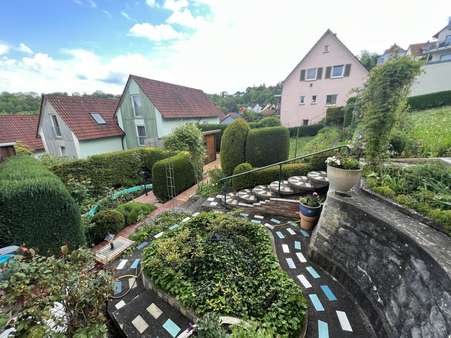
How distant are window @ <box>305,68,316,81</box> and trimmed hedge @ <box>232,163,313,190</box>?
41.6 ft

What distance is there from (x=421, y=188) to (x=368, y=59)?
27149 millimetres

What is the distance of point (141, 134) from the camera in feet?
40.7

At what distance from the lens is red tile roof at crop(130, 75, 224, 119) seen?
11.8 metres

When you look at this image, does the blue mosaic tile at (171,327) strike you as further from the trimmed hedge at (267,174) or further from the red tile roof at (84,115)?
the red tile roof at (84,115)

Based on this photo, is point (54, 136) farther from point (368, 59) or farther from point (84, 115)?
point (368, 59)

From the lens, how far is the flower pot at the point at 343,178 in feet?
9.00

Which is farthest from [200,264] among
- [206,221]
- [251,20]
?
[251,20]

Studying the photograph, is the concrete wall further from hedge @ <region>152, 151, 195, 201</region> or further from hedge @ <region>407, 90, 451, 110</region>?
hedge @ <region>152, 151, 195, 201</region>

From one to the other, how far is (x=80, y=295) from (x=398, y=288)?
3246 millimetres

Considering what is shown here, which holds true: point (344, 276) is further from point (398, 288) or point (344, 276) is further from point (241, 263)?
point (241, 263)

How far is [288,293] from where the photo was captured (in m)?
2.14

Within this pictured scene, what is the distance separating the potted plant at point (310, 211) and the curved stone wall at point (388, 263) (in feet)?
1.85

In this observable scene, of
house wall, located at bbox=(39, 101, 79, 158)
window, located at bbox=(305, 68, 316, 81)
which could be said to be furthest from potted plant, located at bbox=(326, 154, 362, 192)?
window, located at bbox=(305, 68, 316, 81)

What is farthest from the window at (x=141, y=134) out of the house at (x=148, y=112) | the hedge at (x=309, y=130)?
the hedge at (x=309, y=130)
